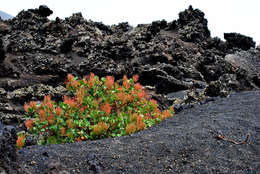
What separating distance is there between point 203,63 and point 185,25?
5.60 m

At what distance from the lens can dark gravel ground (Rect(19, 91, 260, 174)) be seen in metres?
3.85

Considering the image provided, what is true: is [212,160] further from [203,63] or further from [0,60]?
[203,63]

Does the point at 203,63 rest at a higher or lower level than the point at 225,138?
higher

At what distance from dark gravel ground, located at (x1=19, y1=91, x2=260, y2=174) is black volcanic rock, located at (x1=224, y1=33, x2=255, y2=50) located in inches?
953

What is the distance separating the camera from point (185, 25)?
2227 centimetres

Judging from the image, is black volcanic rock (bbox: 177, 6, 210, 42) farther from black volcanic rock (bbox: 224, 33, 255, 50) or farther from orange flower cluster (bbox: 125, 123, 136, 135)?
orange flower cluster (bbox: 125, 123, 136, 135)

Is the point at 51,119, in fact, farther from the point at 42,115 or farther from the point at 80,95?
the point at 80,95

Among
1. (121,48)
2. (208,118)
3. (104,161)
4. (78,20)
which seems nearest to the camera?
(104,161)

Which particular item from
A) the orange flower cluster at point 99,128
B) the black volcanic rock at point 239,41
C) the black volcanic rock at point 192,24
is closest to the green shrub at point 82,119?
the orange flower cluster at point 99,128

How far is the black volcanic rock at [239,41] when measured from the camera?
28.4 meters

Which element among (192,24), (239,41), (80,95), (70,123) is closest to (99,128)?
(70,123)

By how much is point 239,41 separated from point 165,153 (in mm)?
26860

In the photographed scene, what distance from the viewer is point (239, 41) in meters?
28.3

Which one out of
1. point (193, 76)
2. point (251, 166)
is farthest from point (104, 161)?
point (193, 76)
